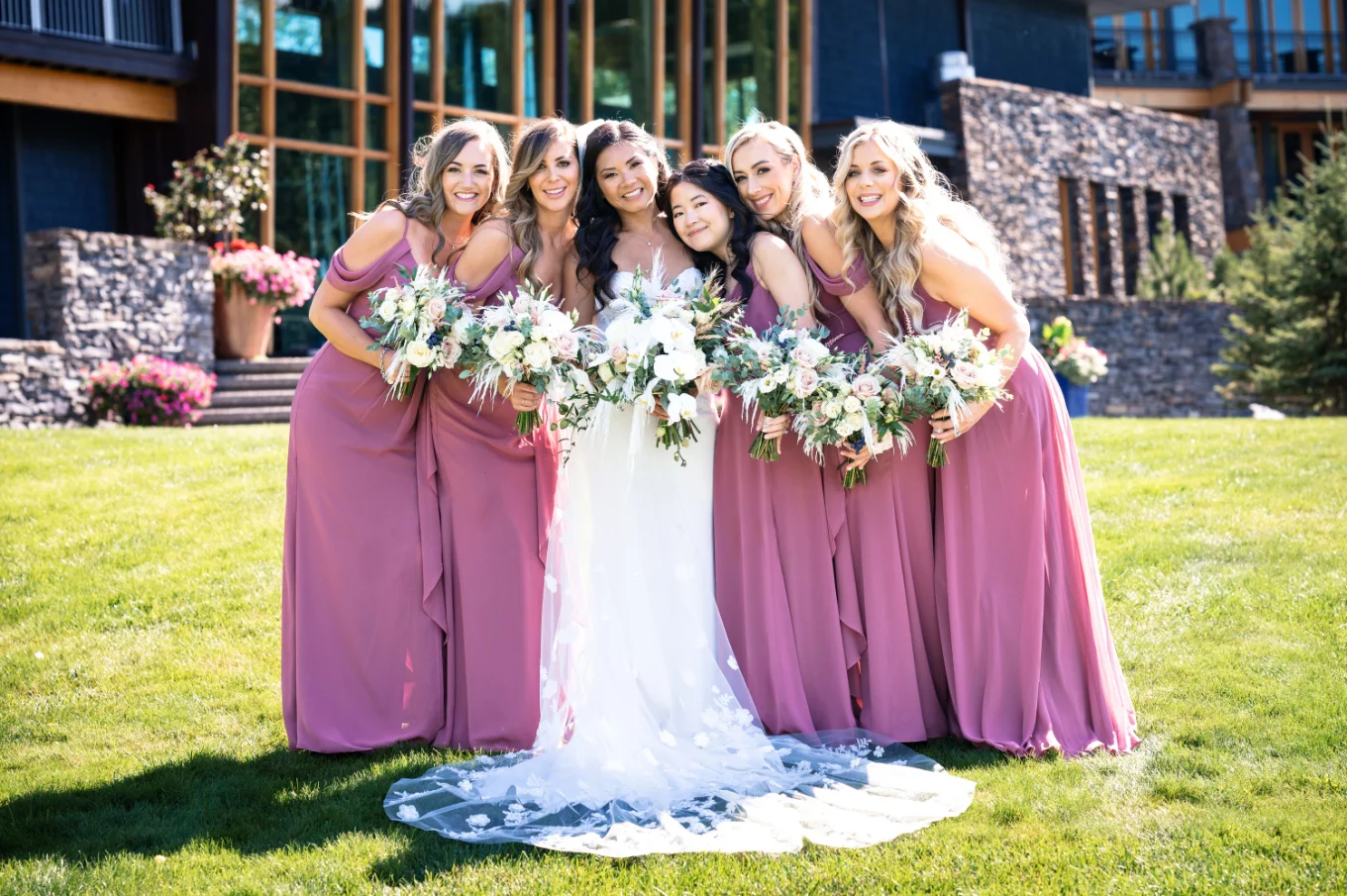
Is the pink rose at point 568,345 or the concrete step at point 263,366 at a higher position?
the concrete step at point 263,366

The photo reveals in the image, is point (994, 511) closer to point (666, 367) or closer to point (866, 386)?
point (866, 386)

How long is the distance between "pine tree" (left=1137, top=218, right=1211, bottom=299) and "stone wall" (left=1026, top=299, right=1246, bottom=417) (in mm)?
1177

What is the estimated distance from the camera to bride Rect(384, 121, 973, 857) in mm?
4078

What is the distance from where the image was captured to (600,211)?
5.43m

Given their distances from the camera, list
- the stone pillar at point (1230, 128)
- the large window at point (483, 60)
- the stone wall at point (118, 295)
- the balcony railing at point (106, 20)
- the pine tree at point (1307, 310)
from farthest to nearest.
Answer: the stone pillar at point (1230, 128) < the pine tree at point (1307, 310) < the large window at point (483, 60) < the balcony railing at point (106, 20) < the stone wall at point (118, 295)

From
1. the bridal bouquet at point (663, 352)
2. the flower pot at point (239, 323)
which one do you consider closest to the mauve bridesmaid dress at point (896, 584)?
the bridal bouquet at point (663, 352)

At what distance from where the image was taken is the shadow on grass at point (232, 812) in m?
4.04

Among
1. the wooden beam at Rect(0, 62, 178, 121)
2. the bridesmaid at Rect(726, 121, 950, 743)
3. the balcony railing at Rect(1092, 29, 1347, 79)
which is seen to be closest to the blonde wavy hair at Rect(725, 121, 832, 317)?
the bridesmaid at Rect(726, 121, 950, 743)

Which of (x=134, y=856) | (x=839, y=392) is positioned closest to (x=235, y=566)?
(x=134, y=856)

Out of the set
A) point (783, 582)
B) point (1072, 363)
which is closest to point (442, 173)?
point (783, 582)

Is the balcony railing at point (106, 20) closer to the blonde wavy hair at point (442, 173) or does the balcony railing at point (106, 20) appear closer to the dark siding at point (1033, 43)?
the blonde wavy hair at point (442, 173)

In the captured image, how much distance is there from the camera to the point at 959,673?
195 inches

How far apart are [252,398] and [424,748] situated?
970 cm

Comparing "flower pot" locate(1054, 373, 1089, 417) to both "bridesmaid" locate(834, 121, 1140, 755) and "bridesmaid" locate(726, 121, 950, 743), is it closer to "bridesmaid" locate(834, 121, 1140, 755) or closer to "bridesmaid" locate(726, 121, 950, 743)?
"bridesmaid" locate(834, 121, 1140, 755)
